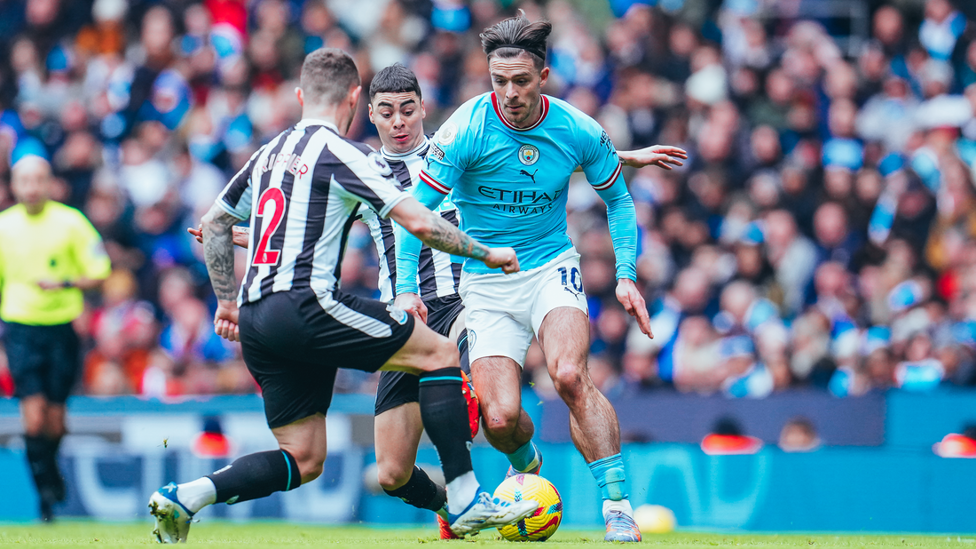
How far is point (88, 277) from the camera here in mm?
9805

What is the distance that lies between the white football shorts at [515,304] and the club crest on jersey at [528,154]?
0.61 metres

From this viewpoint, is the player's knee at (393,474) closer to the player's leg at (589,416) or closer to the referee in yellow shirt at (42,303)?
the player's leg at (589,416)

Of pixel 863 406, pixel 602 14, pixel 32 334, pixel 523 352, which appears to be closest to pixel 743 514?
pixel 863 406

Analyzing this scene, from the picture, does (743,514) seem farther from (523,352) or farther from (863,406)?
(523,352)

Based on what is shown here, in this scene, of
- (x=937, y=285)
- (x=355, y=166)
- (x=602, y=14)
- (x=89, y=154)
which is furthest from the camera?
(x=602, y=14)

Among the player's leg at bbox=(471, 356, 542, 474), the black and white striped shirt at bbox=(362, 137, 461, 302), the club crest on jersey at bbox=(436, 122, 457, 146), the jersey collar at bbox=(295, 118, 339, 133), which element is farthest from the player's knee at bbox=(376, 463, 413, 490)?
the jersey collar at bbox=(295, 118, 339, 133)

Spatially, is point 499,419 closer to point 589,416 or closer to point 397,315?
point 589,416

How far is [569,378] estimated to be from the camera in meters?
6.29

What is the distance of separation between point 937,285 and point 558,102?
6.83m

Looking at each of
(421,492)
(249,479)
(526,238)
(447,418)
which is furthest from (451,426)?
(526,238)

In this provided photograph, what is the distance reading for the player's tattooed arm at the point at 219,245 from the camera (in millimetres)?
5953

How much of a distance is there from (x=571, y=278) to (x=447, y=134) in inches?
Result: 44.4

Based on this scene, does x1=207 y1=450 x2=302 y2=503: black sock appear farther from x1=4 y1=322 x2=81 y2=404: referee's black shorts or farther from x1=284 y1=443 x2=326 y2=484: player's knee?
x1=4 y1=322 x2=81 y2=404: referee's black shorts

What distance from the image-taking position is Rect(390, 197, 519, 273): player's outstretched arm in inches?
214
